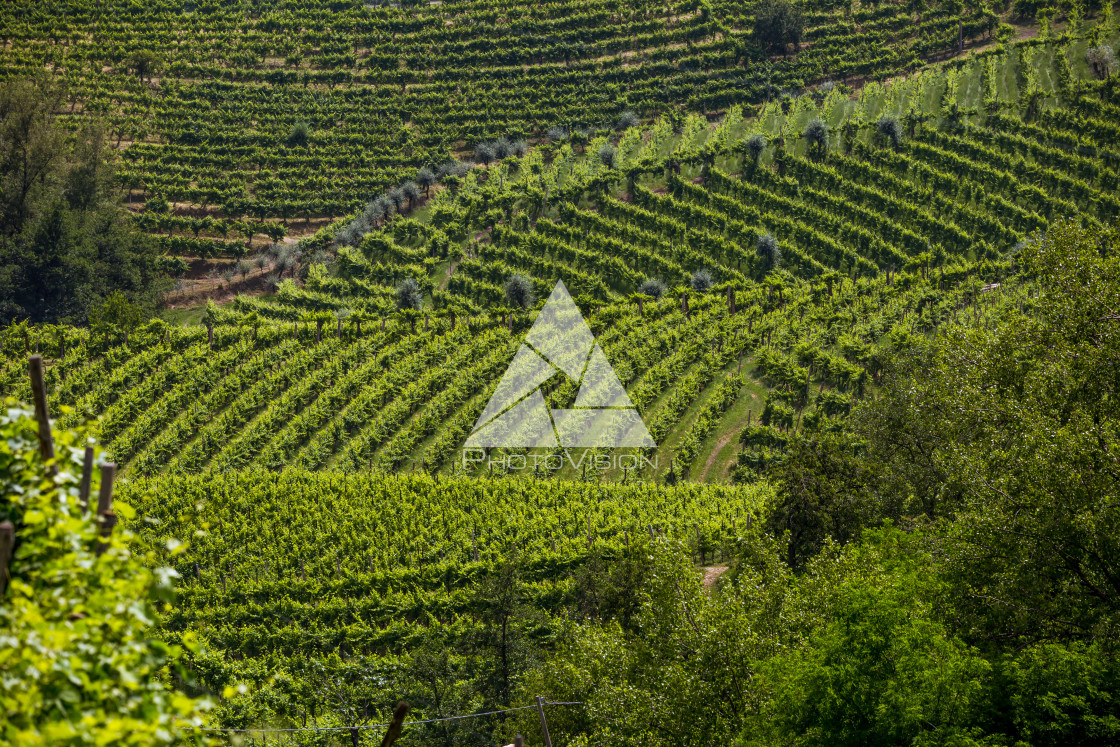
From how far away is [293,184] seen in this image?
239 ft

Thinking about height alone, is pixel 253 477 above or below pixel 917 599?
below

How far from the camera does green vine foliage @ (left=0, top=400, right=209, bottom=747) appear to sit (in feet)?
22.0

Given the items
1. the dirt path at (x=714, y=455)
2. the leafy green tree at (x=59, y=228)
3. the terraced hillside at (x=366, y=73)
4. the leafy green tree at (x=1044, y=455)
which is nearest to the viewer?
the leafy green tree at (x=1044, y=455)

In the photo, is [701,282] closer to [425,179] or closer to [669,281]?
[669,281]

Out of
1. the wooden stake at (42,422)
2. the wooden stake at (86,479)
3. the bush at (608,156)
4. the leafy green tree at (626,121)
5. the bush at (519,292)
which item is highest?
the leafy green tree at (626,121)

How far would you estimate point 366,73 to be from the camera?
8550 centimetres

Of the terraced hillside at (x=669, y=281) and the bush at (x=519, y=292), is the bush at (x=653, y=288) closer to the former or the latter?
the terraced hillside at (x=669, y=281)

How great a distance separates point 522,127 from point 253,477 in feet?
156

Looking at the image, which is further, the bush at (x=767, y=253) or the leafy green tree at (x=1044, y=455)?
the bush at (x=767, y=253)

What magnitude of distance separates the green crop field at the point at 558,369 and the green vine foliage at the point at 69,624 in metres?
0.05

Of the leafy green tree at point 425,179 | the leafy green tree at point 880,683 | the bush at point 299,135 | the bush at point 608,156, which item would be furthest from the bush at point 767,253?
the bush at point 299,135

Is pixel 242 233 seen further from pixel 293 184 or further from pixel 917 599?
pixel 917 599

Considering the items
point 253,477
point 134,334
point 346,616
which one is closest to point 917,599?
point 346,616

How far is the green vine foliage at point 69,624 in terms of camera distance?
6.70 m
